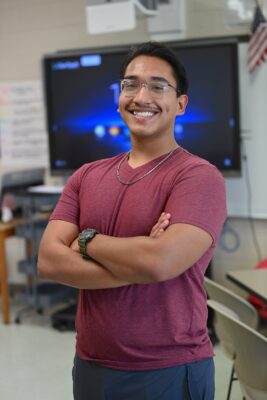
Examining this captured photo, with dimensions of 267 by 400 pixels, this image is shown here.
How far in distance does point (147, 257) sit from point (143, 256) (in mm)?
12

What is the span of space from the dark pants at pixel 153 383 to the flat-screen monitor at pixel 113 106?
2579 mm

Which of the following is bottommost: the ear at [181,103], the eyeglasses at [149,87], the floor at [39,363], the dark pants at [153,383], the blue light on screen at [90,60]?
the floor at [39,363]

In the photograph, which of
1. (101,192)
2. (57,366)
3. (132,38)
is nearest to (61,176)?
(132,38)

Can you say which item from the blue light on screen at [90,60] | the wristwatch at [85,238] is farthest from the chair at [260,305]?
the blue light on screen at [90,60]

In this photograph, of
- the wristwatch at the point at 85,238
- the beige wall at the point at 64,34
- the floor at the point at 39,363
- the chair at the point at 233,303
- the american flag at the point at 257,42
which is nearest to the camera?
the wristwatch at the point at 85,238

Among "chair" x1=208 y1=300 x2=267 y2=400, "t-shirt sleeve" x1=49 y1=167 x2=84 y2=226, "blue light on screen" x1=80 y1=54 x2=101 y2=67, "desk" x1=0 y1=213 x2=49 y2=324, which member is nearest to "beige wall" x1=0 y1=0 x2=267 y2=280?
"blue light on screen" x1=80 y1=54 x2=101 y2=67

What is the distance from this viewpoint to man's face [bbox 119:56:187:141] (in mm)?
1539

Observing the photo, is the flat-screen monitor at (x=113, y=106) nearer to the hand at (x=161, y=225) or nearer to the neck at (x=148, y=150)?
the neck at (x=148, y=150)

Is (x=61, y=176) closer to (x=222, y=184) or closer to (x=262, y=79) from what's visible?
(x=262, y=79)

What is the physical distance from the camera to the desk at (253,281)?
103 inches

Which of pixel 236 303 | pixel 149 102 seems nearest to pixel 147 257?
pixel 149 102

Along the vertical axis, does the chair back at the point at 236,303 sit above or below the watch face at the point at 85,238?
below

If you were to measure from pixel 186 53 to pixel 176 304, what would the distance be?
2859 mm

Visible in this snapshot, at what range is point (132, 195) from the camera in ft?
4.92
